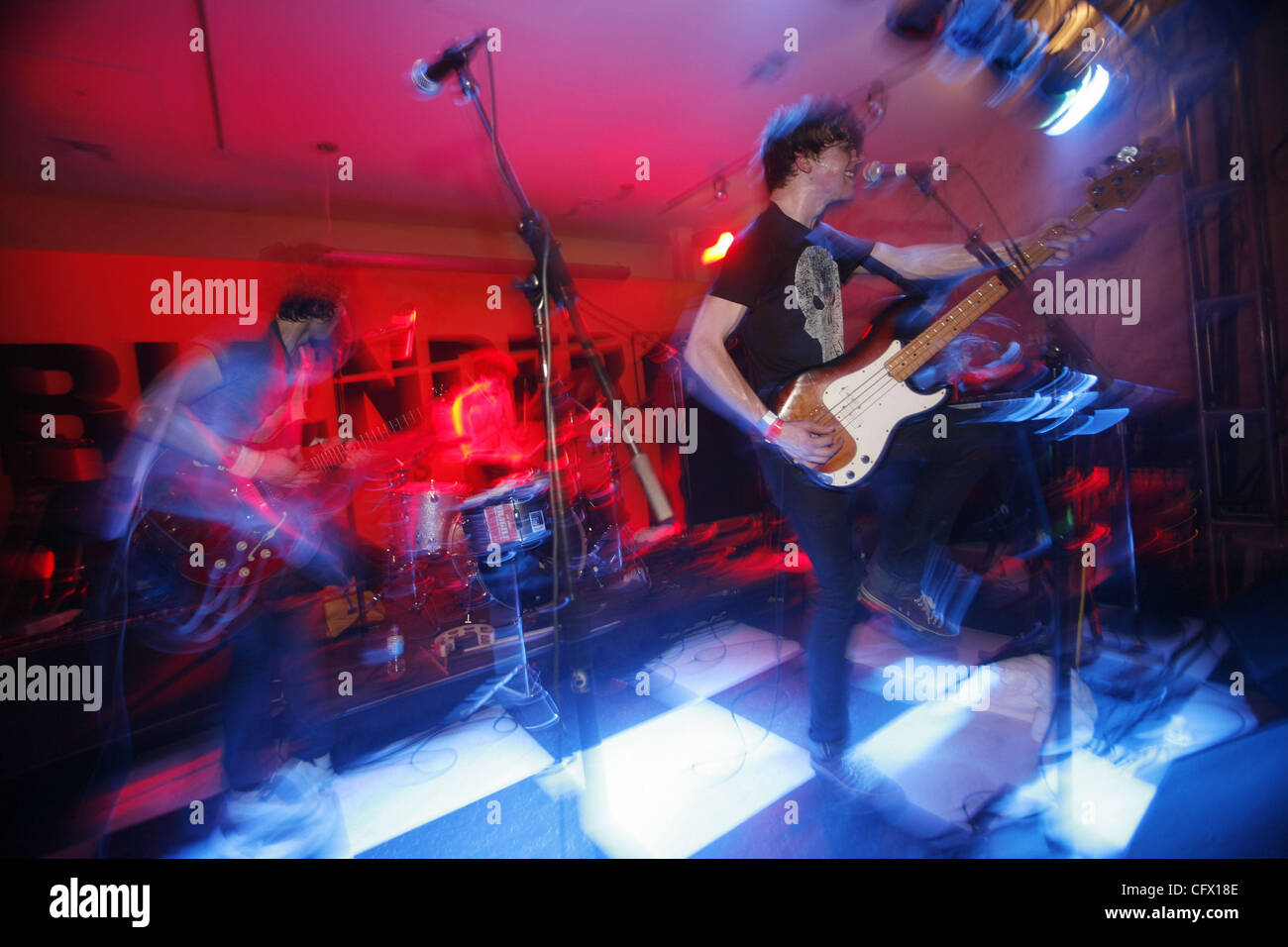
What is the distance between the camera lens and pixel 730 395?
149cm

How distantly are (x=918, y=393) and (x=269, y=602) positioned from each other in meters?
2.21

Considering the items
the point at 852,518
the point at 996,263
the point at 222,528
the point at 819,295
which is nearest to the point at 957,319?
the point at 996,263

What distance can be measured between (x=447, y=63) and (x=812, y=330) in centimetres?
117

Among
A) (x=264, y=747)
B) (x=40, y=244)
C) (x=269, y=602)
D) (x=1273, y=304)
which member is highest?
(x=40, y=244)

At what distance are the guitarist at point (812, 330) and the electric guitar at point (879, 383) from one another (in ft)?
0.16

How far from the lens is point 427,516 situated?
297 centimetres

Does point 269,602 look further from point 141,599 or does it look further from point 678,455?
point 678,455

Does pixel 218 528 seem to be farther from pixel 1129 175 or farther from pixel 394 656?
pixel 1129 175

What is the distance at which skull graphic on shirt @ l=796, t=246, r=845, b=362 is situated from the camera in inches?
64.2

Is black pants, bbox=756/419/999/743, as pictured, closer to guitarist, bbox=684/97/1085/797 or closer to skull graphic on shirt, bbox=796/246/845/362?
guitarist, bbox=684/97/1085/797

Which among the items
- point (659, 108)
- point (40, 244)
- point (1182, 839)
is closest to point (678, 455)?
point (659, 108)

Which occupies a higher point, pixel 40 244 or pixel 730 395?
pixel 40 244

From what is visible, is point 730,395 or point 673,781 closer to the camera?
point 730,395

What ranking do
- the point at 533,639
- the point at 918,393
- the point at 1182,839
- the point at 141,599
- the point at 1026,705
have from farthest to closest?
the point at 533,639
the point at 1026,705
the point at 141,599
the point at 918,393
the point at 1182,839
